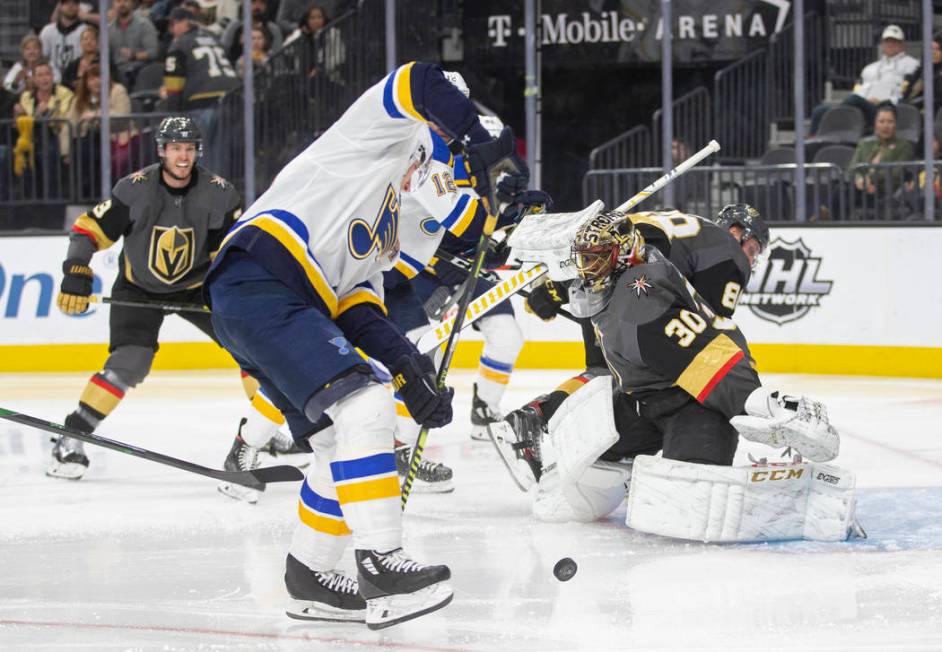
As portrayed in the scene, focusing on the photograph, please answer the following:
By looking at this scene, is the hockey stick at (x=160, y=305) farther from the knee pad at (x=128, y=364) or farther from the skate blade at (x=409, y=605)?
the skate blade at (x=409, y=605)

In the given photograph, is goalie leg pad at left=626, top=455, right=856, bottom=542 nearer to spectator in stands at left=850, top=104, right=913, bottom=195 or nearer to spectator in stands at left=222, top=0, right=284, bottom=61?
spectator in stands at left=850, top=104, right=913, bottom=195

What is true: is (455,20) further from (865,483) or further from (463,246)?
(865,483)

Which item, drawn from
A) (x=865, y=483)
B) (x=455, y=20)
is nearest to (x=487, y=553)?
(x=865, y=483)

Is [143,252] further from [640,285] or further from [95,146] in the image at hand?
[95,146]

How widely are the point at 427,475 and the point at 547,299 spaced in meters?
0.63

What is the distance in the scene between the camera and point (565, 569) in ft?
9.80

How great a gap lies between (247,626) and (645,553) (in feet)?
3.23

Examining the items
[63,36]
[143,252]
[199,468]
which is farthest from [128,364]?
[63,36]

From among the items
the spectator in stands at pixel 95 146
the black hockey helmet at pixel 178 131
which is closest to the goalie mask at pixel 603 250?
the black hockey helmet at pixel 178 131

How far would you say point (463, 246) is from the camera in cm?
459

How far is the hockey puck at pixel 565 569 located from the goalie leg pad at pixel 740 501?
1.36 ft

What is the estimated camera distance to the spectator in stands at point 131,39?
8.43 meters

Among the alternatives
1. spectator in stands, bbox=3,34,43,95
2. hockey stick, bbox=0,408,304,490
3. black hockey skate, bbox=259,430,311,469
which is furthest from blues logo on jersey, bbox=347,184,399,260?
spectator in stands, bbox=3,34,43,95

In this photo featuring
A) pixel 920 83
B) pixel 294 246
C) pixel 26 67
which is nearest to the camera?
pixel 294 246
